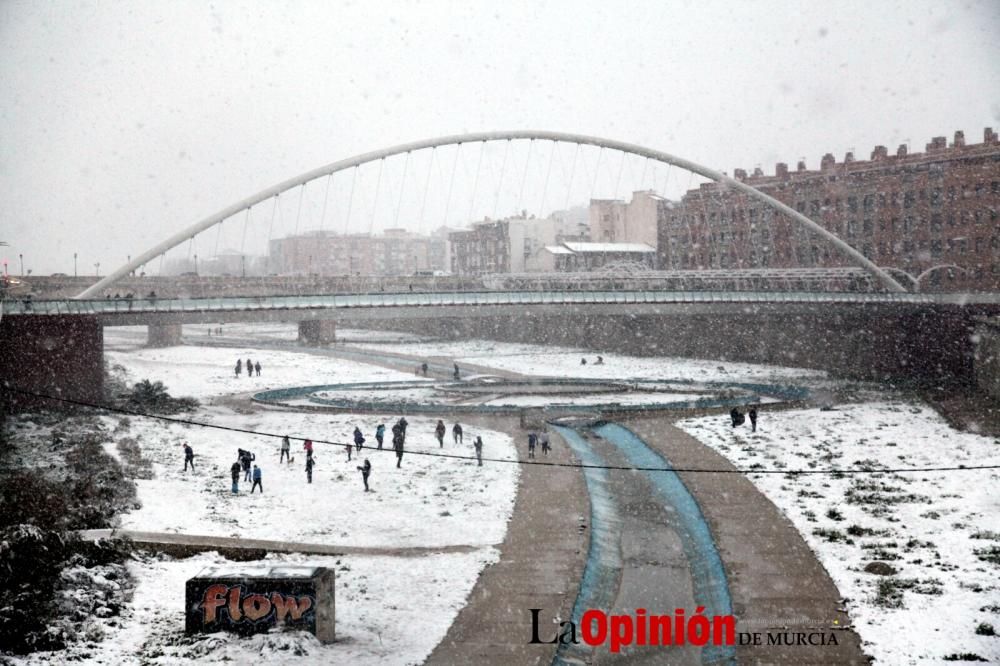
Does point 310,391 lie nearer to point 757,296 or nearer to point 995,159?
point 757,296

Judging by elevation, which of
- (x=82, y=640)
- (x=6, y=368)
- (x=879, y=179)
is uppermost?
(x=879, y=179)

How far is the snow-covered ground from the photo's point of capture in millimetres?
18047

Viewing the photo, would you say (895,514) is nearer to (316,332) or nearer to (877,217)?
(877,217)

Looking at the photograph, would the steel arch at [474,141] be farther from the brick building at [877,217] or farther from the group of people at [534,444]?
the group of people at [534,444]

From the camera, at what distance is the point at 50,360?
47344mm

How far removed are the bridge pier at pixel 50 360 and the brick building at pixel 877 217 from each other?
65.9m

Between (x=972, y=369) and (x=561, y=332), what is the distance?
153 ft

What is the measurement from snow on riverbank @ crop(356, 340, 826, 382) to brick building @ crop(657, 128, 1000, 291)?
1997cm

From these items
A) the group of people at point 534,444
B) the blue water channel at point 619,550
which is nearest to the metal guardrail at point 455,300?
the group of people at point 534,444

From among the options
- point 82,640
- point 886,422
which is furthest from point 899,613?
point 886,422

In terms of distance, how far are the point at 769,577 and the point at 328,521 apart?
12.9m

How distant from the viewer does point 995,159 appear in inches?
3034

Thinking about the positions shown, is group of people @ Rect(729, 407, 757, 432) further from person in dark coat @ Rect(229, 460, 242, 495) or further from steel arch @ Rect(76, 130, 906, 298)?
steel arch @ Rect(76, 130, 906, 298)

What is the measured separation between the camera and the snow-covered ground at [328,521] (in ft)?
59.2
